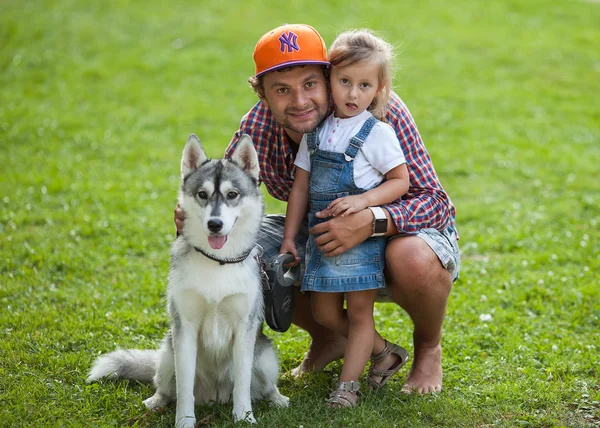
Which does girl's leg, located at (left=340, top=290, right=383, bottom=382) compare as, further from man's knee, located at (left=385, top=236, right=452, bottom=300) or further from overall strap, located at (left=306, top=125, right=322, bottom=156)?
overall strap, located at (left=306, top=125, right=322, bottom=156)

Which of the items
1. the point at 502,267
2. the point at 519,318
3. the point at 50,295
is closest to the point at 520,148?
the point at 502,267

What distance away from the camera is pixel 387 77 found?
4.10 metres

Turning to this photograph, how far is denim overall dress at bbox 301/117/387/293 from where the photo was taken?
399cm

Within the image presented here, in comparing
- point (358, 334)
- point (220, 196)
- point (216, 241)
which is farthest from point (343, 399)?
point (220, 196)

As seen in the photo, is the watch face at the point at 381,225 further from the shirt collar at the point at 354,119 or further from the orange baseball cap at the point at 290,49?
the orange baseball cap at the point at 290,49

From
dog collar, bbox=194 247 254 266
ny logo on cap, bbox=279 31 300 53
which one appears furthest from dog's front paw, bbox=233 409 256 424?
ny logo on cap, bbox=279 31 300 53

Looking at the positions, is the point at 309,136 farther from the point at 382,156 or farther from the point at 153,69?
Answer: the point at 153,69

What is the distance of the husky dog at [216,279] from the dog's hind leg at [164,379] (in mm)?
59

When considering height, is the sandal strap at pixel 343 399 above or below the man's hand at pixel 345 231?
below

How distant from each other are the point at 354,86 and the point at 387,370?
1.75 m

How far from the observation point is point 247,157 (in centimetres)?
389

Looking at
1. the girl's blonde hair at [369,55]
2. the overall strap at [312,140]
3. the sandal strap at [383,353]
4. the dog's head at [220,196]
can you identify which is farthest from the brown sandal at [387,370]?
the girl's blonde hair at [369,55]

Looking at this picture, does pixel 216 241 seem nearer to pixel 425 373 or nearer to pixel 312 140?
pixel 312 140

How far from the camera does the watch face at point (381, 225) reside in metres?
4.00
